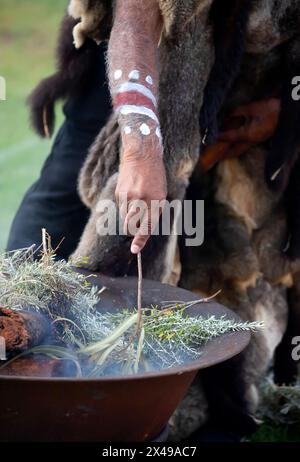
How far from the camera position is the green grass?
5.29m

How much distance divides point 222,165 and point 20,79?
20.3 feet

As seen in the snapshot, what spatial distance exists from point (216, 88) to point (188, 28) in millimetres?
175

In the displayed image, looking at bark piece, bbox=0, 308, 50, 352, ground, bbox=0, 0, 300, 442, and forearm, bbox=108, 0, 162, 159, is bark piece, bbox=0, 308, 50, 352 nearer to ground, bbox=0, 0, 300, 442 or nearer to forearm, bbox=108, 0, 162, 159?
forearm, bbox=108, 0, 162, 159

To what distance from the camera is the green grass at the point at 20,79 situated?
17.4 feet

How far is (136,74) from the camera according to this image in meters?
1.72

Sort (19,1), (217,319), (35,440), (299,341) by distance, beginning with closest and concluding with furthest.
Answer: (35,440)
(217,319)
(299,341)
(19,1)

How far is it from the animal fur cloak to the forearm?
0.17 feet

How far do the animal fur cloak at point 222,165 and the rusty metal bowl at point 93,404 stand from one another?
409mm

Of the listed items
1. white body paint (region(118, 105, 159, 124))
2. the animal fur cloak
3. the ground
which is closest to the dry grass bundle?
the animal fur cloak

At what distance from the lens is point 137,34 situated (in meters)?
1.76

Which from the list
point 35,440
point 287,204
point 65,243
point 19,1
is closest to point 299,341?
point 287,204

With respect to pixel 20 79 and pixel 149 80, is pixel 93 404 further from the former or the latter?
pixel 20 79

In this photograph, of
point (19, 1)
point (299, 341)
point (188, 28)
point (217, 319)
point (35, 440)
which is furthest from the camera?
point (19, 1)

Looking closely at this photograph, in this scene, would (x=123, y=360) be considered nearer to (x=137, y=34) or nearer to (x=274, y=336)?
(x=137, y=34)
